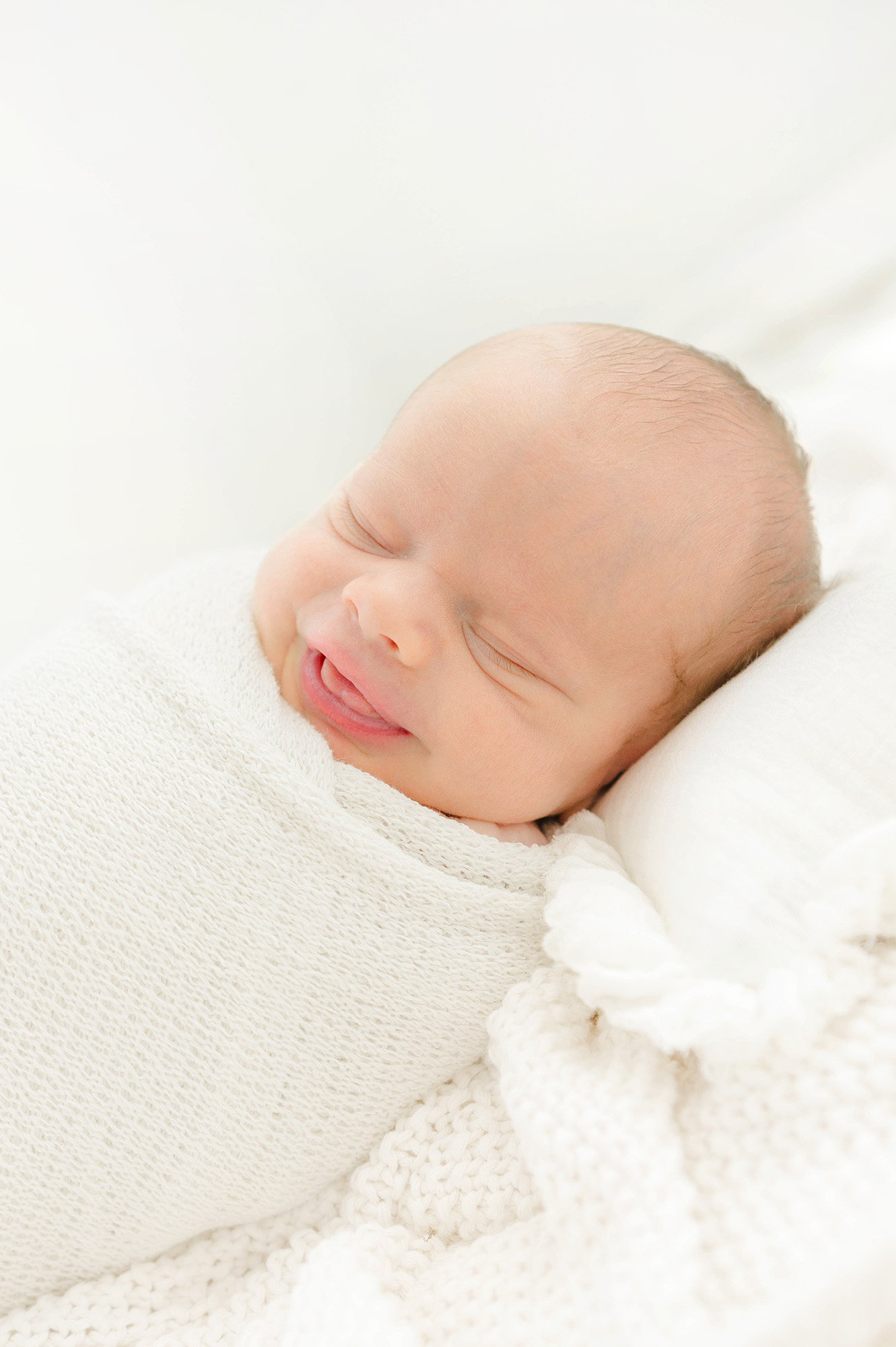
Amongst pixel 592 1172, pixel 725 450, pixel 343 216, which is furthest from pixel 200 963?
pixel 343 216

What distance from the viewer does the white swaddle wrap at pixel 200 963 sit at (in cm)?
81

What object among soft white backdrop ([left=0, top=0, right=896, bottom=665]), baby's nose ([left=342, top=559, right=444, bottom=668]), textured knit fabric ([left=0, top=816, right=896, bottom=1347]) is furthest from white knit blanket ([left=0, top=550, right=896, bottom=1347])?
soft white backdrop ([left=0, top=0, right=896, bottom=665])

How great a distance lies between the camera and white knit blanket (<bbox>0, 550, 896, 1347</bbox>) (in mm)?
615

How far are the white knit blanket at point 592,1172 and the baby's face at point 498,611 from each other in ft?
0.23

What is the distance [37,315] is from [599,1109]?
4.22ft

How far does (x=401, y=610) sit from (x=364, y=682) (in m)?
0.08

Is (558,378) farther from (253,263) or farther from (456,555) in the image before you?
(253,263)

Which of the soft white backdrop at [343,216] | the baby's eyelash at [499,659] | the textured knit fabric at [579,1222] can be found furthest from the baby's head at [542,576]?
the soft white backdrop at [343,216]

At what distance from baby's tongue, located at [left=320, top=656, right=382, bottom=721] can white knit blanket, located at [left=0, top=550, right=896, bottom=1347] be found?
78 millimetres

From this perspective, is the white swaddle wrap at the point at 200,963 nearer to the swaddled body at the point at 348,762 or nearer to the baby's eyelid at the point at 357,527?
the swaddled body at the point at 348,762

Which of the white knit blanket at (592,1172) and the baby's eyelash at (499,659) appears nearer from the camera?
the white knit blanket at (592,1172)

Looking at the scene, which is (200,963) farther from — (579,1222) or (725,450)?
(725,450)

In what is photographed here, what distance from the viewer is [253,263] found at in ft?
5.36

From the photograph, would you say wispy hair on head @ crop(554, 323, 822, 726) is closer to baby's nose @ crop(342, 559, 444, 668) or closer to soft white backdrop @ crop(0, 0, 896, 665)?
baby's nose @ crop(342, 559, 444, 668)
